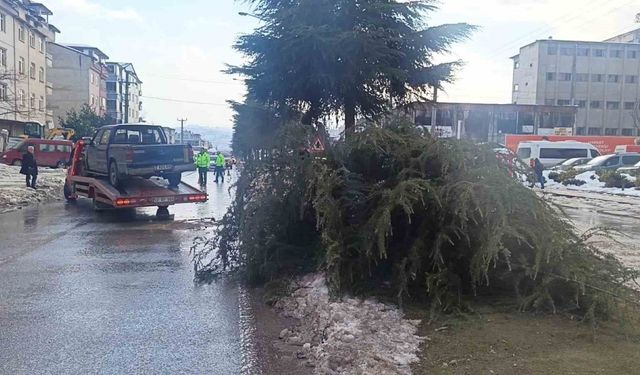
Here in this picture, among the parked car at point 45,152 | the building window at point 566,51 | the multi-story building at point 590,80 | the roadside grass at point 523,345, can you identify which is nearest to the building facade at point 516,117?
Answer: the multi-story building at point 590,80

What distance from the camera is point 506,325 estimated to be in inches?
219

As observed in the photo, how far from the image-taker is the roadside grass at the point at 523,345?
4617 mm

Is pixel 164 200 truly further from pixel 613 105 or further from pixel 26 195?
pixel 613 105

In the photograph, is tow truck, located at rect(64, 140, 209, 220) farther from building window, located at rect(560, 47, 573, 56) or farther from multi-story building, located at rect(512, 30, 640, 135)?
building window, located at rect(560, 47, 573, 56)

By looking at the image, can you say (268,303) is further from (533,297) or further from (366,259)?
(533,297)

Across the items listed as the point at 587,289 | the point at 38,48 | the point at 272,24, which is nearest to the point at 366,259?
the point at 587,289

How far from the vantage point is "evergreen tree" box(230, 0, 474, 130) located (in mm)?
11648

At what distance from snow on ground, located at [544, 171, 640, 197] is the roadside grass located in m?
23.2

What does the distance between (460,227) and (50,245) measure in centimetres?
818

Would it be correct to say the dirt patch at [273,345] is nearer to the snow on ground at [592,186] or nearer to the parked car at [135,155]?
the parked car at [135,155]

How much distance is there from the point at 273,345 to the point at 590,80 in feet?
287

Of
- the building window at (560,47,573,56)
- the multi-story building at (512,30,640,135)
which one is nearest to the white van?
the multi-story building at (512,30,640,135)

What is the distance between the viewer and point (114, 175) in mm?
16078

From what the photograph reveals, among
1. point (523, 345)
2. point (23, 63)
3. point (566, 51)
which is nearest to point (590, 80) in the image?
point (566, 51)
